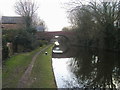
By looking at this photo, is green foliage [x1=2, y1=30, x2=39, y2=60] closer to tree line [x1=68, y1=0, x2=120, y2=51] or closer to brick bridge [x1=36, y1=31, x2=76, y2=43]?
tree line [x1=68, y1=0, x2=120, y2=51]

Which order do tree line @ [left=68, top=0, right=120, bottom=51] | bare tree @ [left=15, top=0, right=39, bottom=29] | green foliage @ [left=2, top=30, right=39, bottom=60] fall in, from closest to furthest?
green foliage @ [left=2, top=30, right=39, bottom=60] < tree line @ [left=68, top=0, right=120, bottom=51] < bare tree @ [left=15, top=0, right=39, bottom=29]

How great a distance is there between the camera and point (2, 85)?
901 cm

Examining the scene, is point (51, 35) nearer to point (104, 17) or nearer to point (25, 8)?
point (25, 8)

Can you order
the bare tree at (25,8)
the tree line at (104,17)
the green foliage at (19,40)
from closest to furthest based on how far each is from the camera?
1. the green foliage at (19,40)
2. the tree line at (104,17)
3. the bare tree at (25,8)

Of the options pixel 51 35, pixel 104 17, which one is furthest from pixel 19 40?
pixel 51 35

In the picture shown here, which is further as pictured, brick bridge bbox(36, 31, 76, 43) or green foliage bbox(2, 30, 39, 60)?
brick bridge bbox(36, 31, 76, 43)

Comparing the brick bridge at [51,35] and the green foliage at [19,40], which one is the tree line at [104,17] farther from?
the brick bridge at [51,35]

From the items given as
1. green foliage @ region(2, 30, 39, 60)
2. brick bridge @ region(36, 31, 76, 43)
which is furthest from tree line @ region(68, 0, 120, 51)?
brick bridge @ region(36, 31, 76, 43)

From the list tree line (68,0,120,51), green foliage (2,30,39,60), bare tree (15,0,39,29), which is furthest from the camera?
bare tree (15,0,39,29)

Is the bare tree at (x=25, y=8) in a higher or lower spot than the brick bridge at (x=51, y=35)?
higher

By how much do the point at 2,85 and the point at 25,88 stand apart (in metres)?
1.25

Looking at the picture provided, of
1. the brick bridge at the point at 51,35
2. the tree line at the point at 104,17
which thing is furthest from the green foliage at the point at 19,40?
the brick bridge at the point at 51,35

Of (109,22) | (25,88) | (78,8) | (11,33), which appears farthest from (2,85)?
(109,22)

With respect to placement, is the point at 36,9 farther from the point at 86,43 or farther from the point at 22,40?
the point at 22,40
